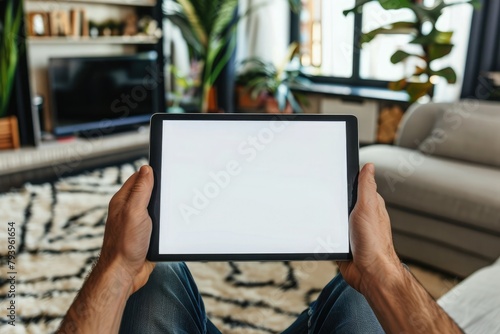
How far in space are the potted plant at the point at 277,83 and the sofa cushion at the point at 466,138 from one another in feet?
6.45

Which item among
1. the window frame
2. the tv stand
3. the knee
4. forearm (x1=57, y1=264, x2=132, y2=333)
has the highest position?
the window frame

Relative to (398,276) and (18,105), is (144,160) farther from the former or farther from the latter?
(398,276)

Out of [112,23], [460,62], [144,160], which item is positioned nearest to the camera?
[460,62]

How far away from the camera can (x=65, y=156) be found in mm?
3529

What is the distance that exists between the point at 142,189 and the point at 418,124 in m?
2.15

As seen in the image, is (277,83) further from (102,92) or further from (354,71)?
(102,92)

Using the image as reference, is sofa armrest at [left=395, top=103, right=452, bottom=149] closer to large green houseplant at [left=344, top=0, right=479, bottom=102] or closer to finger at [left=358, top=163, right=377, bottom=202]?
large green houseplant at [left=344, top=0, right=479, bottom=102]

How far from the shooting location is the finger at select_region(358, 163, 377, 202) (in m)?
0.71

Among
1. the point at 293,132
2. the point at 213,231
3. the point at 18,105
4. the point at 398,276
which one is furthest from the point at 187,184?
the point at 18,105

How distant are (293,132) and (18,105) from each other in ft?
10.2

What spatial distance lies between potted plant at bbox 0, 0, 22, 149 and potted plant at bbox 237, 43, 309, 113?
193 cm

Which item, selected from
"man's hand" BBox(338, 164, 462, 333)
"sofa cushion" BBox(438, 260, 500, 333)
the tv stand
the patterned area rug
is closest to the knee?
"man's hand" BBox(338, 164, 462, 333)

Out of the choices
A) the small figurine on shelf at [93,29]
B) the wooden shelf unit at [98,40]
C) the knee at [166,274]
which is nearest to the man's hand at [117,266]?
the knee at [166,274]

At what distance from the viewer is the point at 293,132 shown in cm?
76
